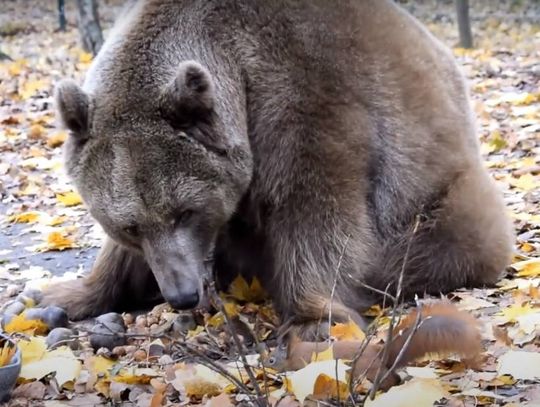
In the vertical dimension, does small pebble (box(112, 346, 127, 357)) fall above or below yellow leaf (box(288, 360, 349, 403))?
below

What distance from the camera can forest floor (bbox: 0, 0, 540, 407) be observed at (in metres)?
3.01

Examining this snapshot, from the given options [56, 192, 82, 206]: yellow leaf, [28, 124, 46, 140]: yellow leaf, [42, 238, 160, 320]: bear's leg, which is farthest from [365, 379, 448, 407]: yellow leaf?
[28, 124, 46, 140]: yellow leaf

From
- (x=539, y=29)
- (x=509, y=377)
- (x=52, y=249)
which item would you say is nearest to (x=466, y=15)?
(x=539, y=29)

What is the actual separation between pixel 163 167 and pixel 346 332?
0.95 m

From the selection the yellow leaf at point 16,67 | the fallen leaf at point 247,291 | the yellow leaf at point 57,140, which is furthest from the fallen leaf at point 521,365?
the yellow leaf at point 16,67

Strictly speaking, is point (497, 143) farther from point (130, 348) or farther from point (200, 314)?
point (130, 348)

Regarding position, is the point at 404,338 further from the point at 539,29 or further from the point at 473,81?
the point at 539,29

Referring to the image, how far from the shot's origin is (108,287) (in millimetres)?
4648

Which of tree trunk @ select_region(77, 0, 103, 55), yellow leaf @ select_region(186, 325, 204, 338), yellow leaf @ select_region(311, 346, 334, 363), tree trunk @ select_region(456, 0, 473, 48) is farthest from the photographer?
tree trunk @ select_region(456, 0, 473, 48)

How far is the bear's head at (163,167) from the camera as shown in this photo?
12.2ft

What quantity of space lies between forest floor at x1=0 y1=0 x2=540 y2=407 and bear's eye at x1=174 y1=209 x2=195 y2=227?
436 millimetres

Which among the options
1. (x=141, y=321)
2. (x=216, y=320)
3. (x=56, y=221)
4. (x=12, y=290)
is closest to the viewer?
(x=216, y=320)

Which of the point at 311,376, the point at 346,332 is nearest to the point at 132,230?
the point at 346,332

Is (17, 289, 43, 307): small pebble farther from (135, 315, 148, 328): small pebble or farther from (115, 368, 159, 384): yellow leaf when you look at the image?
(115, 368, 159, 384): yellow leaf
